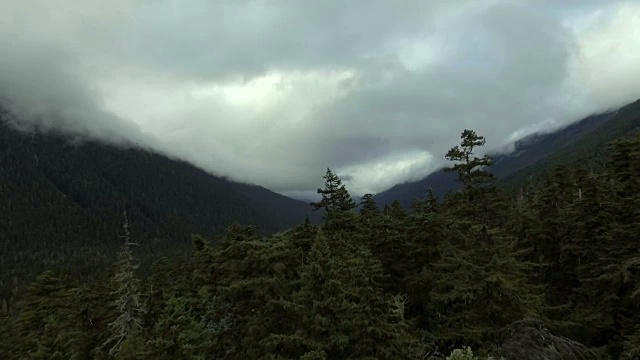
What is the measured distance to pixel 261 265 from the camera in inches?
990

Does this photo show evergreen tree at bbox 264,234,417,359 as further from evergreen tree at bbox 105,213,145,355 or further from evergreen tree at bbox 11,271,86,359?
evergreen tree at bbox 11,271,86,359

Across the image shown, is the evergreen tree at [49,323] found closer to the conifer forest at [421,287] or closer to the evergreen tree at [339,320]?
the conifer forest at [421,287]

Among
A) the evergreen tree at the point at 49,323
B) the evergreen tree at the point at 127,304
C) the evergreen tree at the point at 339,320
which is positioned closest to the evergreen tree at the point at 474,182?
the evergreen tree at the point at 339,320

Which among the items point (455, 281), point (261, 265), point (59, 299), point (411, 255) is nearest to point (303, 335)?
point (261, 265)

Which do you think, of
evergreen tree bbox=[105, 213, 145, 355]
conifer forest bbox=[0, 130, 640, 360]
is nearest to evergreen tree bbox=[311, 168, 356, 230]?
conifer forest bbox=[0, 130, 640, 360]

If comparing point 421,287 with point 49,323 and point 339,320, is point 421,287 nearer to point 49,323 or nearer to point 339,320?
point 339,320

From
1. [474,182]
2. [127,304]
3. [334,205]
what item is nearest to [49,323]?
[127,304]

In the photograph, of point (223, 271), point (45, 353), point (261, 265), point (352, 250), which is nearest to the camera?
point (261, 265)

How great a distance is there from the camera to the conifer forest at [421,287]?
69.1 ft

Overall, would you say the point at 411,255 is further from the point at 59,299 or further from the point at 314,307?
the point at 59,299

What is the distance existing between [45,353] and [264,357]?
24.5 metres

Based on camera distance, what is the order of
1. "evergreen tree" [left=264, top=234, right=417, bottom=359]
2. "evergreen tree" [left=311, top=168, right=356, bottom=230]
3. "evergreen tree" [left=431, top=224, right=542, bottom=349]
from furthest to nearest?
"evergreen tree" [left=311, top=168, right=356, bottom=230], "evergreen tree" [left=431, top=224, right=542, bottom=349], "evergreen tree" [left=264, top=234, right=417, bottom=359]

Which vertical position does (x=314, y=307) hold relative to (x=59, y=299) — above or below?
below

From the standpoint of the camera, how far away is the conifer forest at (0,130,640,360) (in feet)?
69.1
